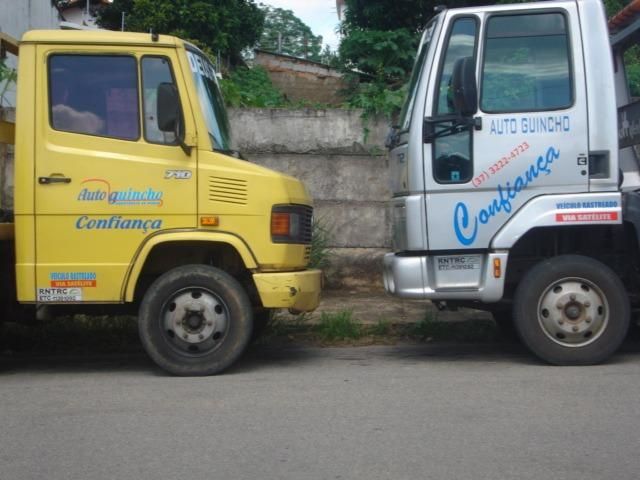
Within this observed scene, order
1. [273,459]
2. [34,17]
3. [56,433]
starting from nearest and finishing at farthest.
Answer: [273,459] < [56,433] < [34,17]

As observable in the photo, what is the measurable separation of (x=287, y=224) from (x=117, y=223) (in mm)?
1280

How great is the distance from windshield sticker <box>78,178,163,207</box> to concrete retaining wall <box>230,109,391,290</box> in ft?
13.7

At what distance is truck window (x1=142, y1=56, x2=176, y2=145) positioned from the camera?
682 cm

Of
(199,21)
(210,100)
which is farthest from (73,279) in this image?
(199,21)

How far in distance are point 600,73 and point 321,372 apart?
10.4 feet

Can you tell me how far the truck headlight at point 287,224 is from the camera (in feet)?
22.5

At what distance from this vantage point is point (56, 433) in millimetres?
5398

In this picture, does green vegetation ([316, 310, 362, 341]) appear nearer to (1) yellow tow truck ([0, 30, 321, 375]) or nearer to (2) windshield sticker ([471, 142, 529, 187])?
(1) yellow tow truck ([0, 30, 321, 375])

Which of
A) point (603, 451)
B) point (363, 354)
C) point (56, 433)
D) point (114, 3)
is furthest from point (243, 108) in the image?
point (114, 3)

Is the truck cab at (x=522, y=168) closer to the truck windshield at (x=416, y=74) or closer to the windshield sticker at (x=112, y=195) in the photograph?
the truck windshield at (x=416, y=74)

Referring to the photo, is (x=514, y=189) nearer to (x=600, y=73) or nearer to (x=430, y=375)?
(x=600, y=73)

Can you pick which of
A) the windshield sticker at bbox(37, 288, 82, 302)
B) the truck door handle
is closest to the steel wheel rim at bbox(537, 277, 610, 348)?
the windshield sticker at bbox(37, 288, 82, 302)

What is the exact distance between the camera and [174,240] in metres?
6.80

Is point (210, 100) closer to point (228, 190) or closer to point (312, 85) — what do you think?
point (228, 190)
